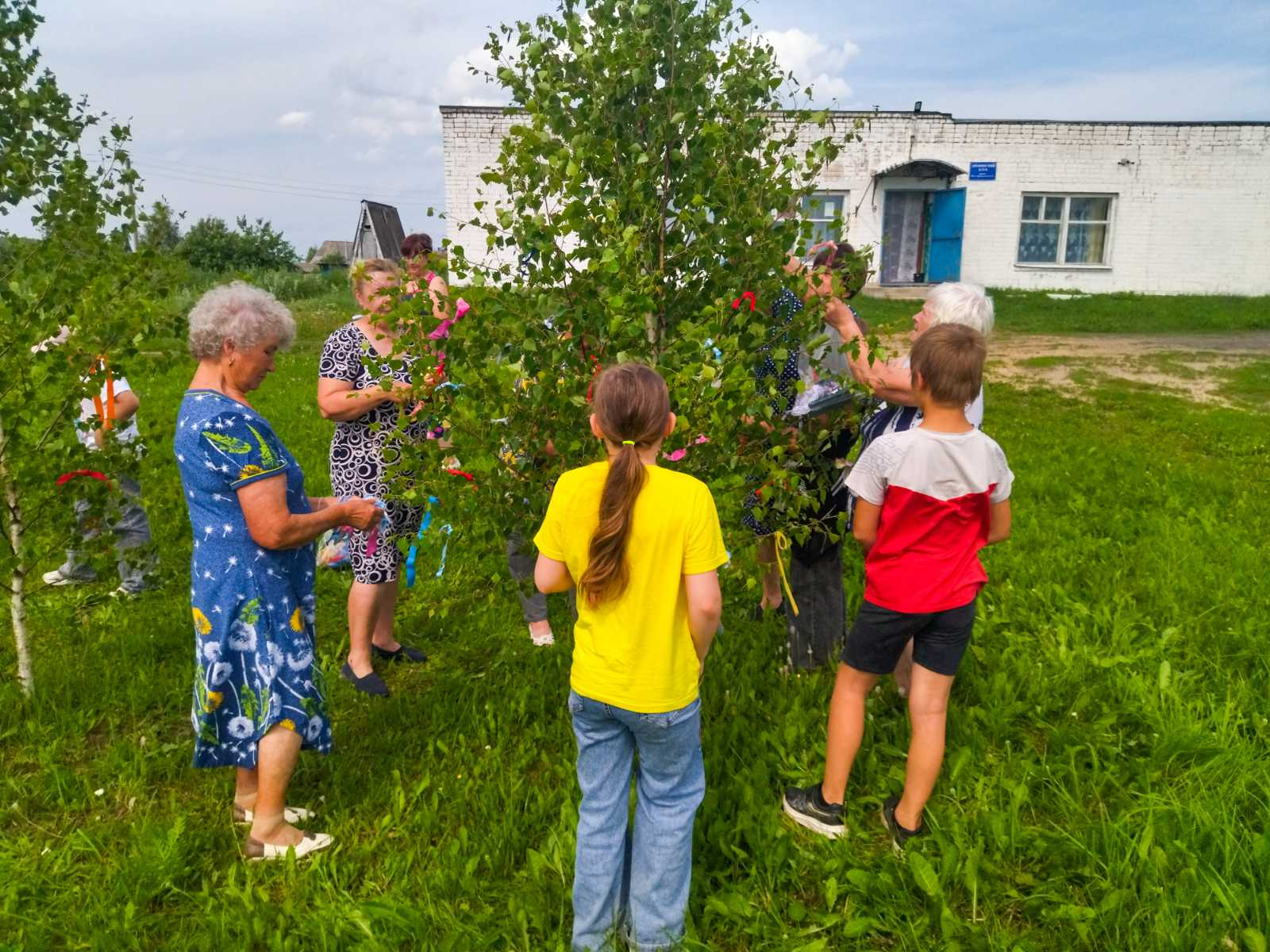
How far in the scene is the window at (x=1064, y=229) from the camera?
68.3 feet

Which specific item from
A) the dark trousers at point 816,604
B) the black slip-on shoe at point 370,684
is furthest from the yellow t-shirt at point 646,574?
the black slip-on shoe at point 370,684

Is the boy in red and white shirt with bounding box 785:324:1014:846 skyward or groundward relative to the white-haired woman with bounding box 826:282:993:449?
groundward

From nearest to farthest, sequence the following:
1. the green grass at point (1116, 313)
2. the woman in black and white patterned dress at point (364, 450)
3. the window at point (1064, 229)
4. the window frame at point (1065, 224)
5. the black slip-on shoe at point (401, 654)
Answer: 1. the woman in black and white patterned dress at point (364, 450)
2. the black slip-on shoe at point (401, 654)
3. the green grass at point (1116, 313)
4. the window frame at point (1065, 224)
5. the window at point (1064, 229)

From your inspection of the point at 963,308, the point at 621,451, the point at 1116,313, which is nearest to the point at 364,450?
the point at 621,451

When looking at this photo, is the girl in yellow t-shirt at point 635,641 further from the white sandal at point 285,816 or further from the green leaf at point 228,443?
the white sandal at point 285,816

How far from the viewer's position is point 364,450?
3865 mm

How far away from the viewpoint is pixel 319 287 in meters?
26.8

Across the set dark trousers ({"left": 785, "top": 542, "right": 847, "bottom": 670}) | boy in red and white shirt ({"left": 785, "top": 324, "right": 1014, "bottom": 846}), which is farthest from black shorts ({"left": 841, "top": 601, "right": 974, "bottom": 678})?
dark trousers ({"left": 785, "top": 542, "right": 847, "bottom": 670})

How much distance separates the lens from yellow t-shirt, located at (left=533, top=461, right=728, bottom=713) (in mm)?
2068

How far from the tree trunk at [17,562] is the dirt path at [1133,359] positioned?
11144mm

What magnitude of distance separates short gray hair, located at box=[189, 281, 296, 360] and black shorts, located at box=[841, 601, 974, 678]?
6.97 feet

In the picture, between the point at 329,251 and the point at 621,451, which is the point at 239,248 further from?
the point at 621,451

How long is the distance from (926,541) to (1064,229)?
21.7 meters

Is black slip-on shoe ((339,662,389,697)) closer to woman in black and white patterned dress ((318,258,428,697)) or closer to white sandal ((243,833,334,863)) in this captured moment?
woman in black and white patterned dress ((318,258,428,697))
